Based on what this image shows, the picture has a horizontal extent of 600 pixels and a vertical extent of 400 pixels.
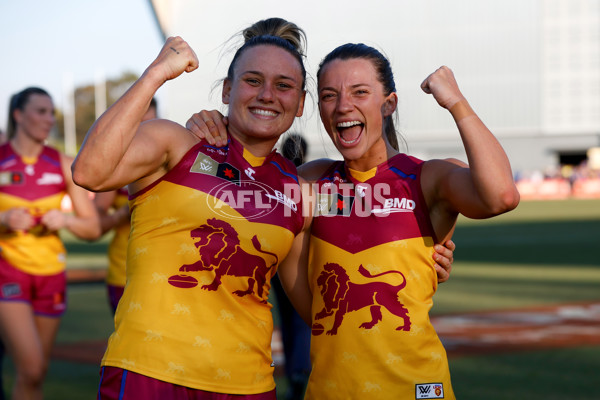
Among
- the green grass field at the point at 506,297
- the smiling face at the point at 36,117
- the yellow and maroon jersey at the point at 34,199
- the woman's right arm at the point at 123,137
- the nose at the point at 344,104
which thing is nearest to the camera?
the woman's right arm at the point at 123,137

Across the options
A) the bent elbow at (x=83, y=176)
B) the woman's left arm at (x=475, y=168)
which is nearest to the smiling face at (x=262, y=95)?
the woman's left arm at (x=475, y=168)

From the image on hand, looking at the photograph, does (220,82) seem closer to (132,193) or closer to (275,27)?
(275,27)

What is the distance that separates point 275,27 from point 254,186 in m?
0.86

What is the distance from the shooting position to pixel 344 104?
309 centimetres

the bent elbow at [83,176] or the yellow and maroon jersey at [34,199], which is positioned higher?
the bent elbow at [83,176]

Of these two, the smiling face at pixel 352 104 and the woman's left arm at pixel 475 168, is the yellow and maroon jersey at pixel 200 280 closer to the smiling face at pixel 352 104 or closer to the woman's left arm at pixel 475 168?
the smiling face at pixel 352 104

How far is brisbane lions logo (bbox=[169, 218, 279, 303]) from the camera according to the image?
8.99ft

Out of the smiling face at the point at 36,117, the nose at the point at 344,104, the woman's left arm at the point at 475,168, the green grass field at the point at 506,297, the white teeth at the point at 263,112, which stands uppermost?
the smiling face at the point at 36,117

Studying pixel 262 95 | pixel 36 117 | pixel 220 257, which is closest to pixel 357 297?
pixel 220 257

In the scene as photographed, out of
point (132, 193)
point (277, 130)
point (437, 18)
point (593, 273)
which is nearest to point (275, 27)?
point (277, 130)

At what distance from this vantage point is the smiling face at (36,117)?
5621 millimetres

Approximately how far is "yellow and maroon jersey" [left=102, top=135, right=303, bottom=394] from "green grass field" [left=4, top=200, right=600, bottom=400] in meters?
3.56

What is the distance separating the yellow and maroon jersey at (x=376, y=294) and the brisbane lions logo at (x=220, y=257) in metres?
0.41

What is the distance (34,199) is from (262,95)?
3364 millimetres
